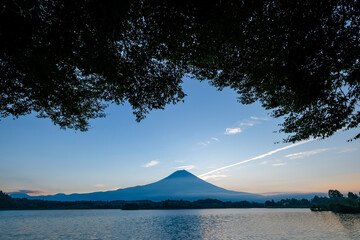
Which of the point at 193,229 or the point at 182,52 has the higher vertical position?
the point at 182,52

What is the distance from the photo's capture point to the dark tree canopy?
811cm

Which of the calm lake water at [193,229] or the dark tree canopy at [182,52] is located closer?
the dark tree canopy at [182,52]

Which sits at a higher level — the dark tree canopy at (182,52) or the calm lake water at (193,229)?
the dark tree canopy at (182,52)

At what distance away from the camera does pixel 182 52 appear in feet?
33.2

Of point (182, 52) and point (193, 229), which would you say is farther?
point (193, 229)

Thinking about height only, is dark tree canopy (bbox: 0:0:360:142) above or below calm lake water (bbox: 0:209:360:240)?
above

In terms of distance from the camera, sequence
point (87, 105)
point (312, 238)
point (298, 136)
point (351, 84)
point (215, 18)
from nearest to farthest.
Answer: point (215, 18) → point (351, 84) → point (298, 136) → point (87, 105) → point (312, 238)

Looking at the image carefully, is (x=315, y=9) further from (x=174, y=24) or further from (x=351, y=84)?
(x=174, y=24)

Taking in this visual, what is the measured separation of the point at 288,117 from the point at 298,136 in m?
1.41

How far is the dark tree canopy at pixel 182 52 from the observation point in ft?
26.6

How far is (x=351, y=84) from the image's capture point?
10.9 meters

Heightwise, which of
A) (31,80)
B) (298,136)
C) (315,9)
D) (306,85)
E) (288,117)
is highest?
(315,9)

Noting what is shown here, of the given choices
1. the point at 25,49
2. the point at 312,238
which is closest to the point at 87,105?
the point at 25,49

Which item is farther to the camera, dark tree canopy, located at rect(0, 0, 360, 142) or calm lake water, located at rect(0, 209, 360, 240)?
calm lake water, located at rect(0, 209, 360, 240)
